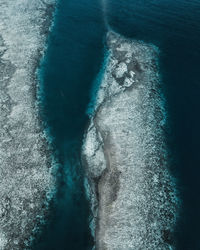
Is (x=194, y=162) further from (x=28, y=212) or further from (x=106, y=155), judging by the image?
(x=28, y=212)

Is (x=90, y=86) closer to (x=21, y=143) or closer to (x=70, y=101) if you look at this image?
(x=70, y=101)

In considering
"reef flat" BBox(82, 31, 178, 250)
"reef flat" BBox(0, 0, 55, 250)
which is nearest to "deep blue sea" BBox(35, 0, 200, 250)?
"reef flat" BBox(82, 31, 178, 250)

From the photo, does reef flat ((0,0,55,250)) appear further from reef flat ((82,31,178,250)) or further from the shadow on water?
reef flat ((82,31,178,250))

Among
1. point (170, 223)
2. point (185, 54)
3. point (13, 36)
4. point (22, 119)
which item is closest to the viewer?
point (170, 223)

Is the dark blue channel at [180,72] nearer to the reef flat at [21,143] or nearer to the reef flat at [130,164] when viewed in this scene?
the reef flat at [130,164]

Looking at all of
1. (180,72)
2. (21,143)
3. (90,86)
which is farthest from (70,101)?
(180,72)

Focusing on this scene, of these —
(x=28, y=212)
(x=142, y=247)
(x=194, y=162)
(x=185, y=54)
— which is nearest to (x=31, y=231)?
(x=28, y=212)
